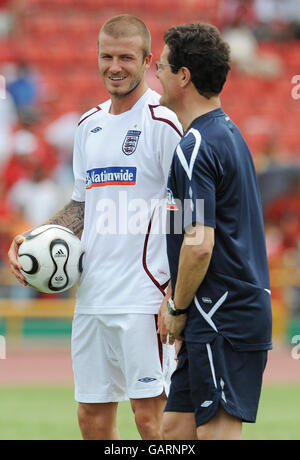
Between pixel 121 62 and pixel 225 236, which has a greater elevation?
pixel 121 62

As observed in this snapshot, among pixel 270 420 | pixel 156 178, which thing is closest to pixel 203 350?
pixel 156 178

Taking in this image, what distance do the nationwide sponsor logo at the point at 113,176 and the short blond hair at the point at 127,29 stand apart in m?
0.64

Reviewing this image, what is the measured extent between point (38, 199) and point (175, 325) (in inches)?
341

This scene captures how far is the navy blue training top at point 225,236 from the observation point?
405 centimetres

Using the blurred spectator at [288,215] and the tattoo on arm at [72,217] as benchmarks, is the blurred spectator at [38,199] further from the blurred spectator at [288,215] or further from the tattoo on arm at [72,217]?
the tattoo on arm at [72,217]

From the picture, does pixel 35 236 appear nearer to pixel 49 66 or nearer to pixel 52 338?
pixel 52 338

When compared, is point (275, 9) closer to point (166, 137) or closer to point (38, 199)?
point (38, 199)

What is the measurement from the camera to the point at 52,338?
43.7 feet

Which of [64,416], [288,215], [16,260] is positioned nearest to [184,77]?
[16,260]

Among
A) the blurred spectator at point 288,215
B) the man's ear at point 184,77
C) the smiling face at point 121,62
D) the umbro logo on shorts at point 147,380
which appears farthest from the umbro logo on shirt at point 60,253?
the blurred spectator at point 288,215

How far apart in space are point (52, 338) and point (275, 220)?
12.6ft

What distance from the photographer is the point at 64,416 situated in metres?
8.41

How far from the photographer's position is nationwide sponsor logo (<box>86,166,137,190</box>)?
4871mm
